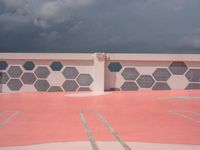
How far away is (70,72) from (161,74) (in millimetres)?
3641

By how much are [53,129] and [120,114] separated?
220cm

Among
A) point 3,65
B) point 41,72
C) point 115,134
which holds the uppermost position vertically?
point 3,65

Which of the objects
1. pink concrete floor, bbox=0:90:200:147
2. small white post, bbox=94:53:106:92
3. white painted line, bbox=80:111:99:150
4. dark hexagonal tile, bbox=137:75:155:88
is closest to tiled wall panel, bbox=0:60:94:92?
small white post, bbox=94:53:106:92

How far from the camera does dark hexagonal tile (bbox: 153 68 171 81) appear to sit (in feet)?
44.6

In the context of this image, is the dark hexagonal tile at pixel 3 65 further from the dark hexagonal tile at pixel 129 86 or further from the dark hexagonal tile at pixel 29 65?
the dark hexagonal tile at pixel 129 86

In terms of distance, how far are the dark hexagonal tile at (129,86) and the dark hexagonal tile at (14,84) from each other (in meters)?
4.20

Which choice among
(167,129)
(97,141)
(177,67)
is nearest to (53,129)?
(97,141)

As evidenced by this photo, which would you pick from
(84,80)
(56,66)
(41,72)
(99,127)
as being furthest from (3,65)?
(99,127)

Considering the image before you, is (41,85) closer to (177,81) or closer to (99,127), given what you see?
(177,81)

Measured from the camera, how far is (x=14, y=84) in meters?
13.9

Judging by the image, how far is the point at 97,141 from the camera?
14.3ft

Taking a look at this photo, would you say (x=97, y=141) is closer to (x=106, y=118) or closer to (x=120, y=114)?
(x=106, y=118)

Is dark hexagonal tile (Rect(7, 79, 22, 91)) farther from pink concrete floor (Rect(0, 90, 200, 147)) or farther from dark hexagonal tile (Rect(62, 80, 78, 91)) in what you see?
pink concrete floor (Rect(0, 90, 200, 147))

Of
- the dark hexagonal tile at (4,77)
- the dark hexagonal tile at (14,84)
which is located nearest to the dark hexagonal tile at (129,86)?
the dark hexagonal tile at (14,84)
